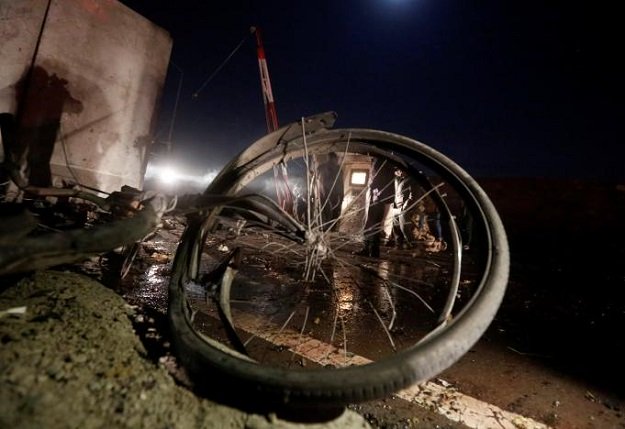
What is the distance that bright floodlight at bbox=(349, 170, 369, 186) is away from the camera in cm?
1547

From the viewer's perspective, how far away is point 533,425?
6.96 feet

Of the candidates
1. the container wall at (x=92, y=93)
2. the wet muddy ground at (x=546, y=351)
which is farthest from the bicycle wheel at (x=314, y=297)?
the container wall at (x=92, y=93)

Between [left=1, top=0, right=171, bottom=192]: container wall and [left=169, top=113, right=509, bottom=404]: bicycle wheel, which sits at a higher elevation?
[left=1, top=0, right=171, bottom=192]: container wall

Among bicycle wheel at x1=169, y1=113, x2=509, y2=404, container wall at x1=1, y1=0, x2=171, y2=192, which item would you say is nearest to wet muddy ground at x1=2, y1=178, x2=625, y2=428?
bicycle wheel at x1=169, y1=113, x2=509, y2=404

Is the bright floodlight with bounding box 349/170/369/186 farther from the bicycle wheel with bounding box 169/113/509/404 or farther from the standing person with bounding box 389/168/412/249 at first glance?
the bicycle wheel with bounding box 169/113/509/404

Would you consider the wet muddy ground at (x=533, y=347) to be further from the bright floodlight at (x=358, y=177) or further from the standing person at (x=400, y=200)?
the bright floodlight at (x=358, y=177)

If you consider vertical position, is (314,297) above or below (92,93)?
below

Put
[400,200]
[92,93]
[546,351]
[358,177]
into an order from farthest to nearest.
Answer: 1. [358,177]
2. [92,93]
3. [400,200]
4. [546,351]

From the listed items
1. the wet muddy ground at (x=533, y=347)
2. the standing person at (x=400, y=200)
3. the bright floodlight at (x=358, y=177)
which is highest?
the bright floodlight at (x=358, y=177)

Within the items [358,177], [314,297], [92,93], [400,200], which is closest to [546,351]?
[400,200]

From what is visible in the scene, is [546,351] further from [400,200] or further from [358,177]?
[358,177]

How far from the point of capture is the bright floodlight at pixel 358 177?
15.5 metres

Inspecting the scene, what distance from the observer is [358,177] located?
15719mm

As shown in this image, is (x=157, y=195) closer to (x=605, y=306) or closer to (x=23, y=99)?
(x=23, y=99)
